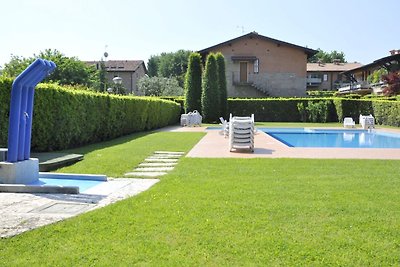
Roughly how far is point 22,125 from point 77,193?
156 cm

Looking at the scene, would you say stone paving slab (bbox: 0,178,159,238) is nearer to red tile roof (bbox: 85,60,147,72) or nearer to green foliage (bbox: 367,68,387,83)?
green foliage (bbox: 367,68,387,83)

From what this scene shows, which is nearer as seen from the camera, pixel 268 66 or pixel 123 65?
pixel 268 66

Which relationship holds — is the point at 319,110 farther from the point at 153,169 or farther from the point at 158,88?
the point at 153,169

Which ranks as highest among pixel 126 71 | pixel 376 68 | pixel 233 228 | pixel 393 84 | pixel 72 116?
pixel 126 71

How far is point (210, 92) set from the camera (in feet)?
99.9

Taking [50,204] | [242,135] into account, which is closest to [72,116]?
[242,135]

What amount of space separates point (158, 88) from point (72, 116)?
37.3 meters

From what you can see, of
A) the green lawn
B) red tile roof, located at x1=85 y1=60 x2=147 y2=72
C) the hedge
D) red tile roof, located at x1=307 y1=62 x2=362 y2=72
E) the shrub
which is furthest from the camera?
red tile roof, located at x1=307 y1=62 x2=362 y2=72

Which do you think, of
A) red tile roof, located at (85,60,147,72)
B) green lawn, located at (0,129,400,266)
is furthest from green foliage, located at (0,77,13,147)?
red tile roof, located at (85,60,147,72)

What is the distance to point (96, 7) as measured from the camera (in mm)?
11844

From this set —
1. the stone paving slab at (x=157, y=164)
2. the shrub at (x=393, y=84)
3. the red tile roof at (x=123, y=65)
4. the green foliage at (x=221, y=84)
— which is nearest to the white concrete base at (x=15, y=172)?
the stone paving slab at (x=157, y=164)

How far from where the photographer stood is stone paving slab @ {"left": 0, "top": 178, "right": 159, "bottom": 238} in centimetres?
436

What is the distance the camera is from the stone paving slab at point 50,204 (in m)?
4.36

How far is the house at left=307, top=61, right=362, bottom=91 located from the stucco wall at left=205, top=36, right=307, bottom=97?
2649 centimetres
